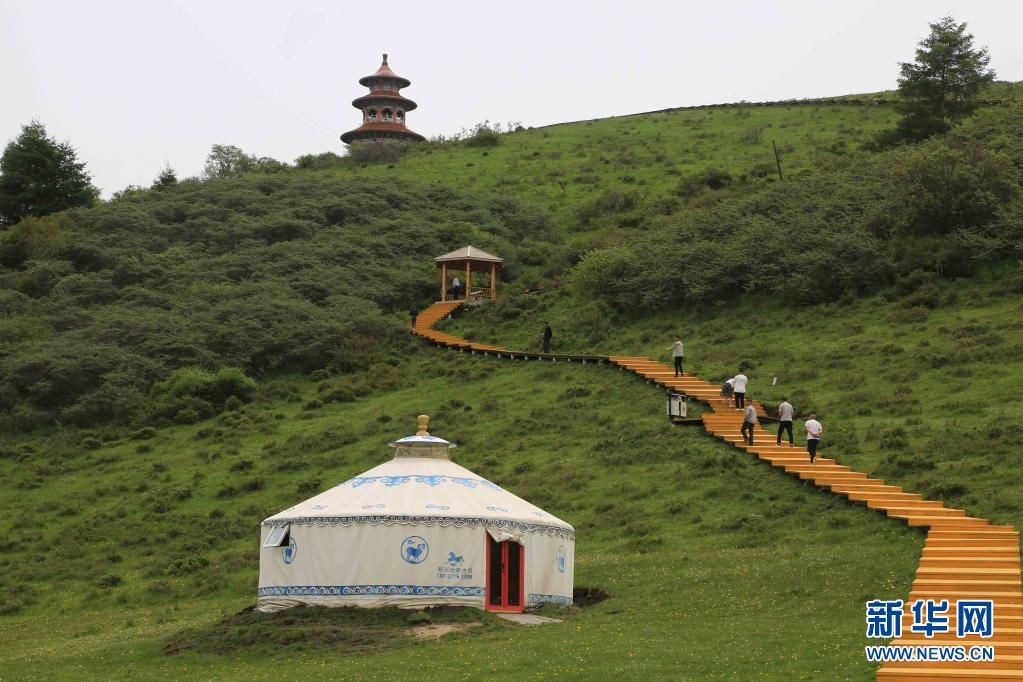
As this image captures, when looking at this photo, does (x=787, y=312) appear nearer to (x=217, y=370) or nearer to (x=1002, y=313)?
(x=1002, y=313)

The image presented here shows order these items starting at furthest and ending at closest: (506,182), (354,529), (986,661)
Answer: (506,182), (354,529), (986,661)

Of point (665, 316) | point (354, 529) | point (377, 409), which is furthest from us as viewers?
point (665, 316)

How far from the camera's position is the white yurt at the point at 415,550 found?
22.2m

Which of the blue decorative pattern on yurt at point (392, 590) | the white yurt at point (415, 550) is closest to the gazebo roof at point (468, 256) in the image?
the white yurt at point (415, 550)

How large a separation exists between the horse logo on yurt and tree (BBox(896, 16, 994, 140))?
171 ft

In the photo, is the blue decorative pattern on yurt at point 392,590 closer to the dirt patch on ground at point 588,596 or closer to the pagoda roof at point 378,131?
the dirt patch on ground at point 588,596

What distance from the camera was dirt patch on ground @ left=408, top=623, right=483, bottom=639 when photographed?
2044 cm

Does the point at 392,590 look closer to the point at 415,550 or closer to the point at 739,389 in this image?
the point at 415,550

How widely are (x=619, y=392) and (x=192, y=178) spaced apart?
48.2 meters

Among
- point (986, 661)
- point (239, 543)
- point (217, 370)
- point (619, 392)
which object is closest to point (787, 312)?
point (619, 392)

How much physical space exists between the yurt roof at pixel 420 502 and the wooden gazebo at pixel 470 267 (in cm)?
3190

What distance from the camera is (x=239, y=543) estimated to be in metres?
31.9

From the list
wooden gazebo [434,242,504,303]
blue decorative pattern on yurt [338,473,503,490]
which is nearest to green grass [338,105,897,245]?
wooden gazebo [434,242,504,303]

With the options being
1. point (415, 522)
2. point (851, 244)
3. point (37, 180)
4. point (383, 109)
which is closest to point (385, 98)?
point (383, 109)
